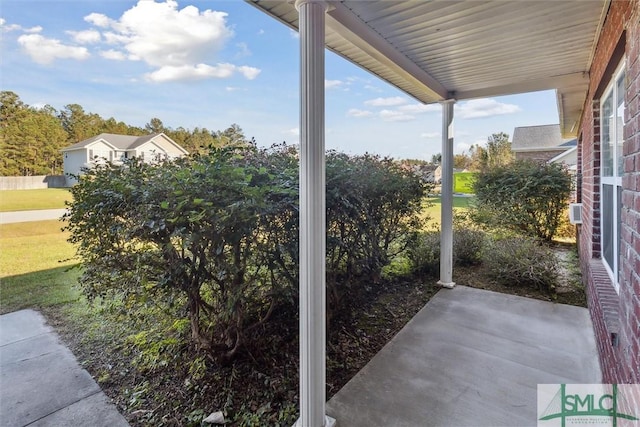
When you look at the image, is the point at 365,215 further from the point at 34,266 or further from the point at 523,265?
the point at 34,266

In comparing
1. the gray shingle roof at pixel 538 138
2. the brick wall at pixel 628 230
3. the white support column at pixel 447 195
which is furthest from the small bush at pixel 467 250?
the gray shingle roof at pixel 538 138

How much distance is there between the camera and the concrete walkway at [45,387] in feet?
7.06

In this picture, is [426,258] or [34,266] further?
[426,258]

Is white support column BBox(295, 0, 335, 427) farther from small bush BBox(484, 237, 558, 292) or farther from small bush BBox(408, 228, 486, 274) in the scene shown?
small bush BBox(484, 237, 558, 292)

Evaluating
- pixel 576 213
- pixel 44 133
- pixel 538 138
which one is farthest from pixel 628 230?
pixel 538 138

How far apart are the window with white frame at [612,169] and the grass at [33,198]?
13.9 ft

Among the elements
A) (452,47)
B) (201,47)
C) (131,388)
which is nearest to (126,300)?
(131,388)

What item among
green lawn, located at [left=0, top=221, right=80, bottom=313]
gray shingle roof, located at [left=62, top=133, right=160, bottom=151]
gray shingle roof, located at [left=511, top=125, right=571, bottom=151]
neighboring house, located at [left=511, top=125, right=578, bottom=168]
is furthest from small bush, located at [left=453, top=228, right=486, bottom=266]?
gray shingle roof, located at [left=511, top=125, right=571, bottom=151]

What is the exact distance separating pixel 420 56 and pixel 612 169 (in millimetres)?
2041

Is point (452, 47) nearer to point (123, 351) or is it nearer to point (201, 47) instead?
point (201, 47)

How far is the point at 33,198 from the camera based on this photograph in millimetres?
2709

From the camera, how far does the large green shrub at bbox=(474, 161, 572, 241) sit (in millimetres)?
7305

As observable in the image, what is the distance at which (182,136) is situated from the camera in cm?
306

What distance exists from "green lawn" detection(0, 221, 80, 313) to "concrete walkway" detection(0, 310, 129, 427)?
1.86 ft
